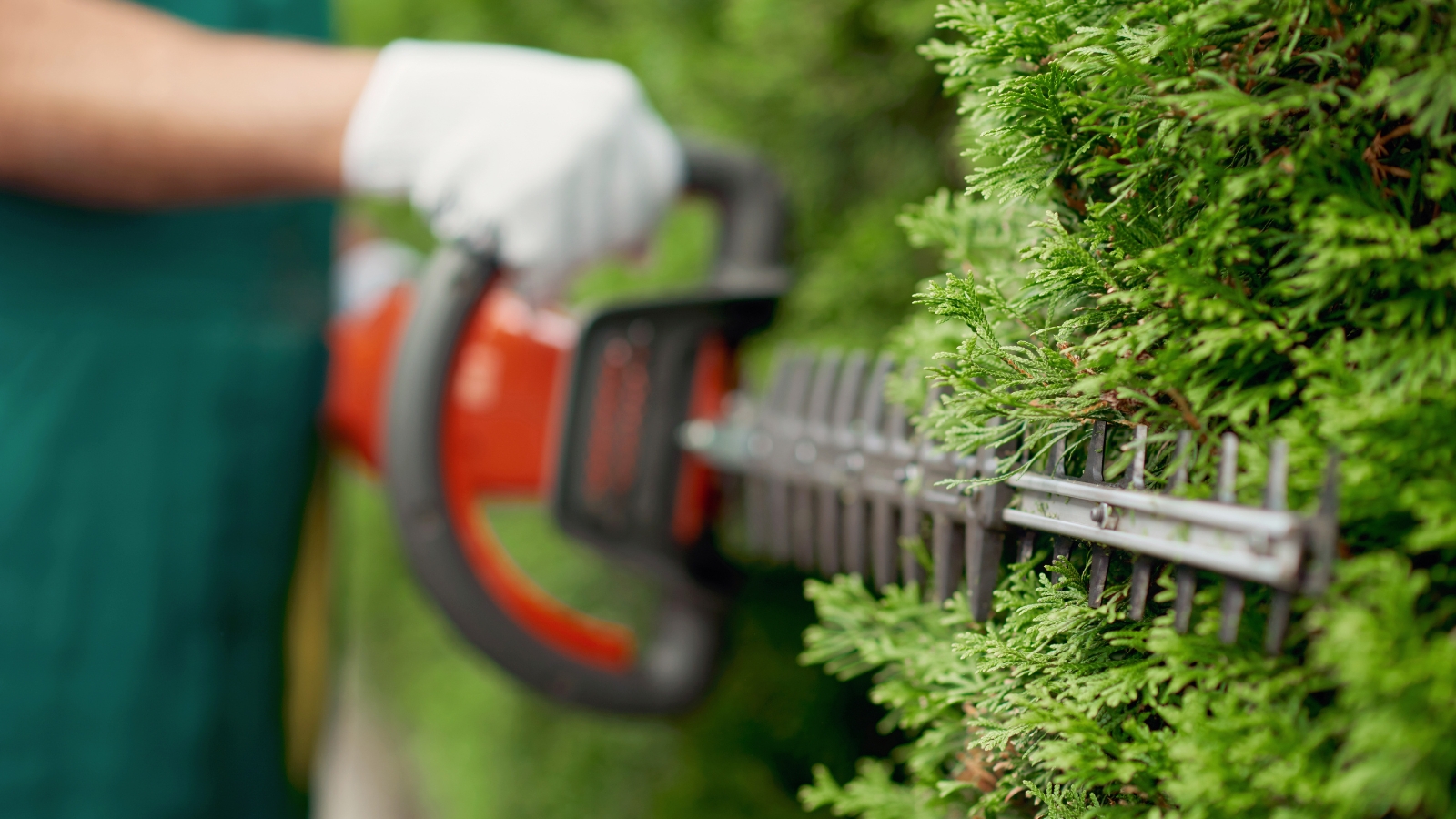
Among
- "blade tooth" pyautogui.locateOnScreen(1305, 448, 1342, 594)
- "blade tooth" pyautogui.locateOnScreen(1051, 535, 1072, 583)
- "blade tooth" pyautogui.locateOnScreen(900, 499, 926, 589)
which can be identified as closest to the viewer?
"blade tooth" pyautogui.locateOnScreen(1305, 448, 1342, 594)

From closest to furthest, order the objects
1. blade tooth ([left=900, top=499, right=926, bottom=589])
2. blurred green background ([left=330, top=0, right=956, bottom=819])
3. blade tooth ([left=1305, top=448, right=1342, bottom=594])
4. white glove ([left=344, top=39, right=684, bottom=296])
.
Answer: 1. blade tooth ([left=1305, top=448, right=1342, bottom=594])
2. blade tooth ([left=900, top=499, right=926, bottom=589])
3. white glove ([left=344, top=39, right=684, bottom=296])
4. blurred green background ([left=330, top=0, right=956, bottom=819])

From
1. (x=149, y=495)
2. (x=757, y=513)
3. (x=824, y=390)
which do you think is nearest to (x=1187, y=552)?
(x=824, y=390)

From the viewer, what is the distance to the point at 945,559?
1.45ft

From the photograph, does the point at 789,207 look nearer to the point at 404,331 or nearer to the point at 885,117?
the point at 885,117

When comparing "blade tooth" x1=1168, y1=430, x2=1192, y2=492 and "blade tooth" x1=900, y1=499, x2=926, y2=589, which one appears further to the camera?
"blade tooth" x1=900, y1=499, x2=926, y2=589

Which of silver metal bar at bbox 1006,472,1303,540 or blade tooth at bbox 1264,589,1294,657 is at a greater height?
silver metal bar at bbox 1006,472,1303,540

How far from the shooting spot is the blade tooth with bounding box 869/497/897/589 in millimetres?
540

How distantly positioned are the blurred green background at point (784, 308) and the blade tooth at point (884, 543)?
0.28m

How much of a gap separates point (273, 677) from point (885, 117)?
2.62 feet

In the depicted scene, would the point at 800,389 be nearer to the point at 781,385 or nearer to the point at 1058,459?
the point at 781,385

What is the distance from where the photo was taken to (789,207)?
930mm

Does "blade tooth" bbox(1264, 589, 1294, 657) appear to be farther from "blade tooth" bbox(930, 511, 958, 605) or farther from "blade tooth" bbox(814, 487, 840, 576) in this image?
"blade tooth" bbox(814, 487, 840, 576)

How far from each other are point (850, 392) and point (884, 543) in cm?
11

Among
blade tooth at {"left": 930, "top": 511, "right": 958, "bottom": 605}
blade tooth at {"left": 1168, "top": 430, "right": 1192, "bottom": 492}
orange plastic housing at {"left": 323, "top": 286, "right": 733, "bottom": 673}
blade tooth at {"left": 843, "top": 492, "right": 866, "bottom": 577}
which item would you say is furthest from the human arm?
blade tooth at {"left": 1168, "top": 430, "right": 1192, "bottom": 492}
